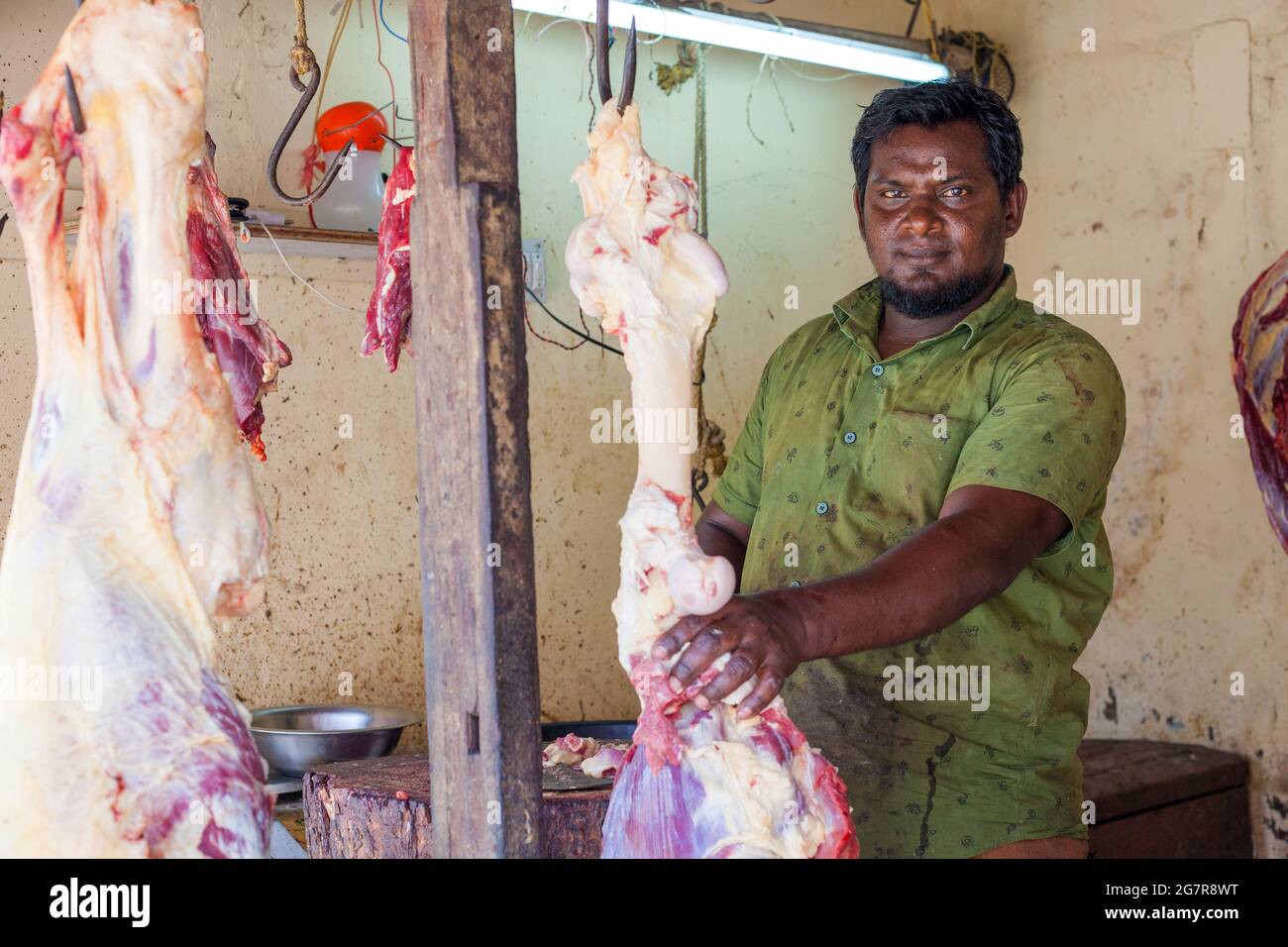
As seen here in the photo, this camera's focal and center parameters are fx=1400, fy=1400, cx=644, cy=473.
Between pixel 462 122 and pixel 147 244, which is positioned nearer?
pixel 462 122

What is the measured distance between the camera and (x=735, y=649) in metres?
1.49

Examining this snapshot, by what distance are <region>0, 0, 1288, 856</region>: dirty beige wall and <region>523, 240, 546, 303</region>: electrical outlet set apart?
1.8 inches

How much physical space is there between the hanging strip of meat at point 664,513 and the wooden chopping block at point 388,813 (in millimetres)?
350

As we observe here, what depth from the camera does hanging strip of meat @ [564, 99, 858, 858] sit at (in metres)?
1.56

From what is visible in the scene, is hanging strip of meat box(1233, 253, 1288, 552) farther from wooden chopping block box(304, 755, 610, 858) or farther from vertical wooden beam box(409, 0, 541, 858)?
vertical wooden beam box(409, 0, 541, 858)

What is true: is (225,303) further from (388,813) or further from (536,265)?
(536,265)

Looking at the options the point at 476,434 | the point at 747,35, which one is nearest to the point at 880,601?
the point at 476,434

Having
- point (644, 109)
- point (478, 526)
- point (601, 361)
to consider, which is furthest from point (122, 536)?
point (644, 109)

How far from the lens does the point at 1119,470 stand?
4.43 meters

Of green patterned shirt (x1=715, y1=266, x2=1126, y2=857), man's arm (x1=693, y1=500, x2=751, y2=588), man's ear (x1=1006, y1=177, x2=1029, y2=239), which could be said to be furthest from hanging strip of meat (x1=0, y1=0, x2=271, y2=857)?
man's ear (x1=1006, y1=177, x2=1029, y2=239)

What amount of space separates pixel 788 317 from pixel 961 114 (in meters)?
2.49

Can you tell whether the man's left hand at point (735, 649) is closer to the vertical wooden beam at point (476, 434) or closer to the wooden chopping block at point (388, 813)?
the vertical wooden beam at point (476, 434)
